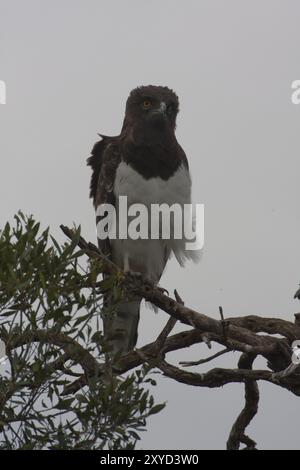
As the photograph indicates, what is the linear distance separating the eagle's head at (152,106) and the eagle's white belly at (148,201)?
609 millimetres

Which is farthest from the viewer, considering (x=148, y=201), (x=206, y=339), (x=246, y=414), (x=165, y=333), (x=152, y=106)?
(x=152, y=106)

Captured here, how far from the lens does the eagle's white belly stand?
10.3 metres

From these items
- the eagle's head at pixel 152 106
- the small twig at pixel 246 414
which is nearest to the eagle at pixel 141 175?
the eagle's head at pixel 152 106

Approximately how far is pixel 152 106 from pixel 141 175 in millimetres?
1065

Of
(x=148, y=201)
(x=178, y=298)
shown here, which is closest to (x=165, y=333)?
(x=178, y=298)

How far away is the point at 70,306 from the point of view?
22.3ft

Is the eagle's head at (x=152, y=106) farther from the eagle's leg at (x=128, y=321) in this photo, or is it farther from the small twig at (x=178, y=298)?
the small twig at (x=178, y=298)

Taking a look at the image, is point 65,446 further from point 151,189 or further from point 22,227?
point 151,189

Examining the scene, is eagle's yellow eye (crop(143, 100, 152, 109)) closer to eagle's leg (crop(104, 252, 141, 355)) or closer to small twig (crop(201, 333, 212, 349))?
eagle's leg (crop(104, 252, 141, 355))

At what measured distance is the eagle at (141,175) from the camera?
34.1ft

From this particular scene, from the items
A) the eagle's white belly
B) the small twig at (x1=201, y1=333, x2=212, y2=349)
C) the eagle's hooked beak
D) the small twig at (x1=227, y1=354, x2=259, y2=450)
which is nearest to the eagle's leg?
the eagle's white belly

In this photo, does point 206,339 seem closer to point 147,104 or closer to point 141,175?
point 141,175

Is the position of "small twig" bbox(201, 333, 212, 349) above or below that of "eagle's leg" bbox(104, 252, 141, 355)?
below

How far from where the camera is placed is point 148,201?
33.8ft
